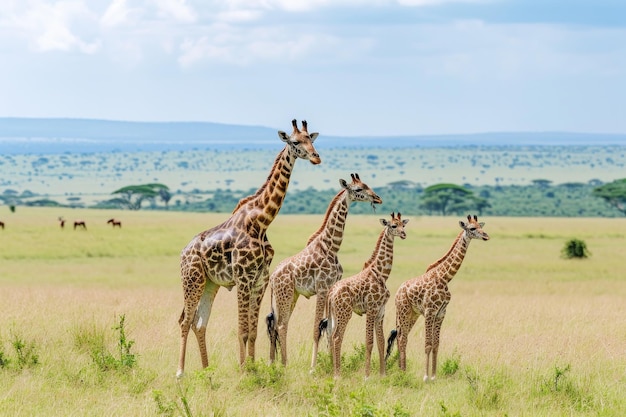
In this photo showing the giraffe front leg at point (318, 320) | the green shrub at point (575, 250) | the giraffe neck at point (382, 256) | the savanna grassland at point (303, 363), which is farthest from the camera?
the green shrub at point (575, 250)

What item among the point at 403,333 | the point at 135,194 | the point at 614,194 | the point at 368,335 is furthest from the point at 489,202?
the point at 368,335

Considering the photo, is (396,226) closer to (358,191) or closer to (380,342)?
(358,191)

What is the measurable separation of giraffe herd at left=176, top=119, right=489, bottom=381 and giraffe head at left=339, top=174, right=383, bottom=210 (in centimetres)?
1

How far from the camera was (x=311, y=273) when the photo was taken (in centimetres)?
1152

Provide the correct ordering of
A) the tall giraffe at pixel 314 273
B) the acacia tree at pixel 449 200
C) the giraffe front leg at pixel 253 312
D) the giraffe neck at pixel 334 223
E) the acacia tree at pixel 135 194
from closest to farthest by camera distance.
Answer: the giraffe front leg at pixel 253 312
the giraffe neck at pixel 334 223
the tall giraffe at pixel 314 273
the acacia tree at pixel 449 200
the acacia tree at pixel 135 194

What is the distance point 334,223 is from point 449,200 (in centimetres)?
8757

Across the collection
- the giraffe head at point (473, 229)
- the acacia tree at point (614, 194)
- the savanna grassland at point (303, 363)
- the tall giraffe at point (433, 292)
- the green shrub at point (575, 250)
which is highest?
the giraffe head at point (473, 229)

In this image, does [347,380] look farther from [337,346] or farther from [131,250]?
[131,250]

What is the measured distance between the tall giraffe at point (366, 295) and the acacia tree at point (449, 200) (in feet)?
284

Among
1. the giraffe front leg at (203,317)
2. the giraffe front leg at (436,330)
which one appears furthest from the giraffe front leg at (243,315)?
the giraffe front leg at (436,330)

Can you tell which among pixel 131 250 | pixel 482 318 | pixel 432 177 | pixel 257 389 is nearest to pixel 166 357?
pixel 257 389

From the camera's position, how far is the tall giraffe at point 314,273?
449 inches

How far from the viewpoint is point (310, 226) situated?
54719mm

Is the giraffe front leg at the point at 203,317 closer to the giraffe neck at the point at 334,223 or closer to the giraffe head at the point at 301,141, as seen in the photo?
the giraffe neck at the point at 334,223
